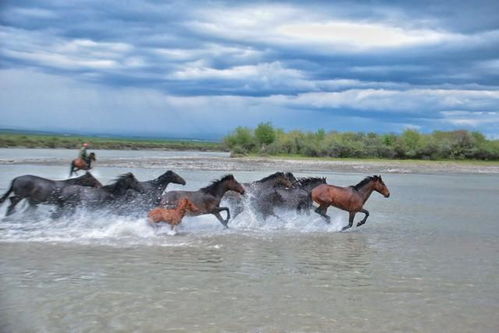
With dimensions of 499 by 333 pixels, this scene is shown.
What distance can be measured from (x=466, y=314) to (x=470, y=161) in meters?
54.6

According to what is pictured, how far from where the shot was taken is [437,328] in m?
6.14

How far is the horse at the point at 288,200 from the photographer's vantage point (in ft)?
45.0

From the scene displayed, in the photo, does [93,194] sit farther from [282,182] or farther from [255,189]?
[282,182]

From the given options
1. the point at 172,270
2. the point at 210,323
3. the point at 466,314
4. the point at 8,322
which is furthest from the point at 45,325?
the point at 466,314

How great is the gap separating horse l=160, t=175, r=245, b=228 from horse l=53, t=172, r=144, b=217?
1108 mm

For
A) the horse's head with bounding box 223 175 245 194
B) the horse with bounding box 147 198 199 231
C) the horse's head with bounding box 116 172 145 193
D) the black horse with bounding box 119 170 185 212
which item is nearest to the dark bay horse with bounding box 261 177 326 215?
the horse's head with bounding box 223 175 245 194

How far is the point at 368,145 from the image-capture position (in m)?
59.6

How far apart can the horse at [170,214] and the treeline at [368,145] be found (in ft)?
152

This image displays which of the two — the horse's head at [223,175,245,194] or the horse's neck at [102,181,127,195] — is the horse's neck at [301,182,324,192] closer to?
the horse's head at [223,175,245,194]

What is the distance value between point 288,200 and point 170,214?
11.4ft

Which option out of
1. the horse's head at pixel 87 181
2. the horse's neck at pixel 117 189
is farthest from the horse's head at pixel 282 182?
the horse's head at pixel 87 181

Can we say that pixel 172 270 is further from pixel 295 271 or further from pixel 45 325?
pixel 45 325

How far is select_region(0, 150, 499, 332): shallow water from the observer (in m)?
6.25

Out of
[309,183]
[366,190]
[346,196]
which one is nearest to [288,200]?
[309,183]
